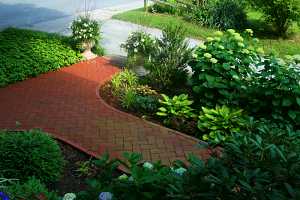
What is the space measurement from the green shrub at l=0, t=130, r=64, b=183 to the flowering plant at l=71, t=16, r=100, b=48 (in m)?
4.23

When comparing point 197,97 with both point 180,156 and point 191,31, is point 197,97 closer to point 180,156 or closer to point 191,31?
point 180,156

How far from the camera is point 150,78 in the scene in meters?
7.28

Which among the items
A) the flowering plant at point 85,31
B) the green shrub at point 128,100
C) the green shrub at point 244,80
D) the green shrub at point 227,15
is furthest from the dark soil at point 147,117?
the green shrub at point 227,15

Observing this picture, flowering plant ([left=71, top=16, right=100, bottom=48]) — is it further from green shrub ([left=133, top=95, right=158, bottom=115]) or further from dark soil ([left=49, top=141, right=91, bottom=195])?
dark soil ([left=49, top=141, right=91, bottom=195])

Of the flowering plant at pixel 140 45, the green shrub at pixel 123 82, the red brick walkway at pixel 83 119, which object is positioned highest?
the flowering plant at pixel 140 45

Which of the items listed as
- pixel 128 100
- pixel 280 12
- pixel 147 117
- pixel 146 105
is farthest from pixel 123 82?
pixel 280 12

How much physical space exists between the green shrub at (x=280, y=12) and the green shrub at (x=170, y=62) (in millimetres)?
4426

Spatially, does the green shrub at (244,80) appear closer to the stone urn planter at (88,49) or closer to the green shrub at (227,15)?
the stone urn planter at (88,49)

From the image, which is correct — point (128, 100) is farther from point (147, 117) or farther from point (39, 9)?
point (39, 9)

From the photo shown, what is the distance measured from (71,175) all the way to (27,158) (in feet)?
2.02

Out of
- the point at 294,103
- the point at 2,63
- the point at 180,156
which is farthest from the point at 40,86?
the point at 294,103

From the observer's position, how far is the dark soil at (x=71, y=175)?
4531 mm

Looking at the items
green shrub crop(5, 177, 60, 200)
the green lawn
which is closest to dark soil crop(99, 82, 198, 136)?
green shrub crop(5, 177, 60, 200)

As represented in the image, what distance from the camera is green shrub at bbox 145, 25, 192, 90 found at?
7114 millimetres
